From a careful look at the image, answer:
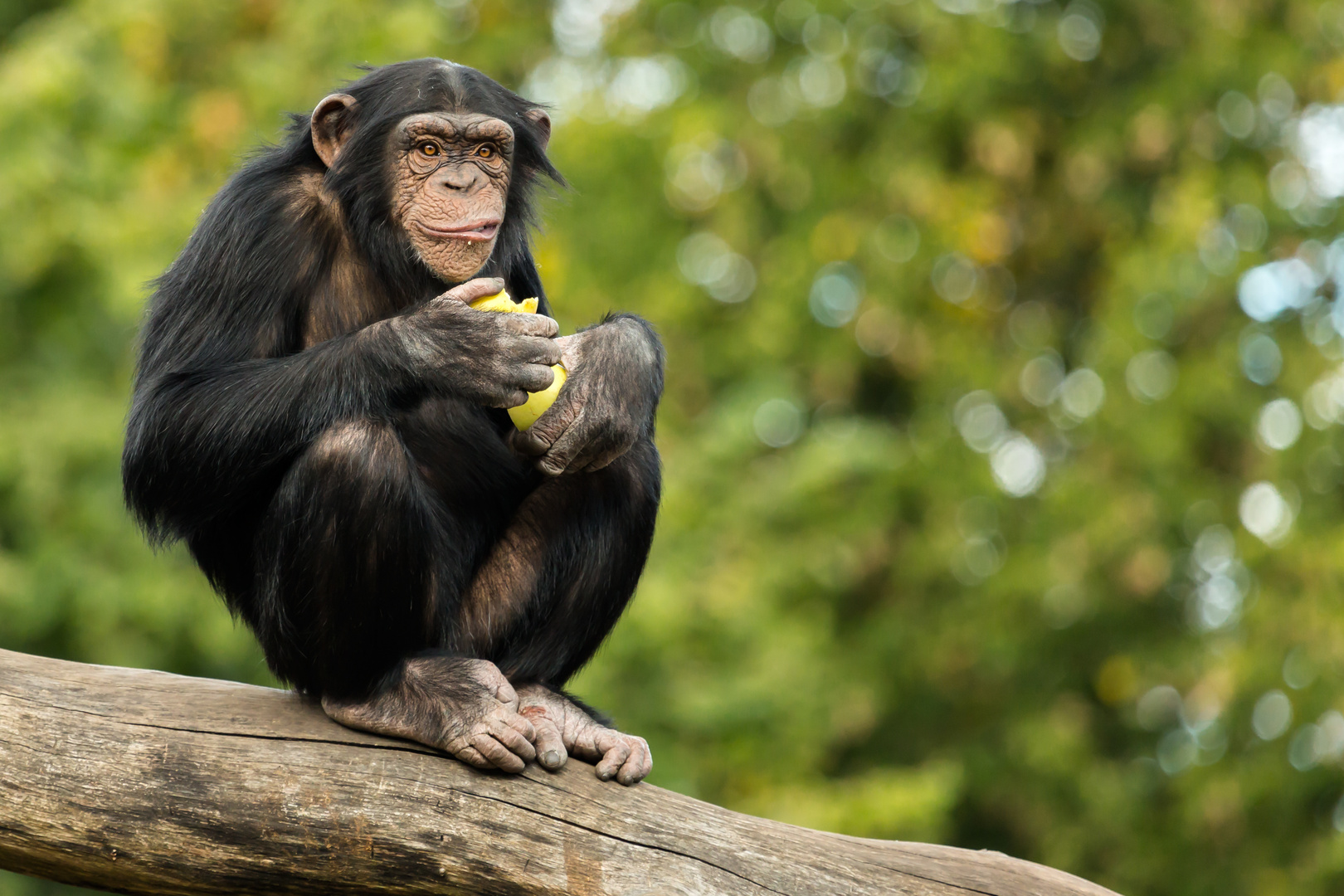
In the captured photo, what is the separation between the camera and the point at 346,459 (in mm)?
3449

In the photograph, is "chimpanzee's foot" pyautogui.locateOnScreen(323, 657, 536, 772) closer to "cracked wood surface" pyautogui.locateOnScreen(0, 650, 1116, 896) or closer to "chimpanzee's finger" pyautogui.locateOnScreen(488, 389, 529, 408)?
"cracked wood surface" pyautogui.locateOnScreen(0, 650, 1116, 896)

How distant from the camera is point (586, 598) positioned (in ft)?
13.3

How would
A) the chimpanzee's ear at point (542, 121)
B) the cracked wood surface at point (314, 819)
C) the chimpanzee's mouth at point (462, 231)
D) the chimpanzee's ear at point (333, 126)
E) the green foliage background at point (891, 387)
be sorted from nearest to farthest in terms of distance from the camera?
1. the cracked wood surface at point (314, 819)
2. the chimpanzee's mouth at point (462, 231)
3. the chimpanzee's ear at point (333, 126)
4. the chimpanzee's ear at point (542, 121)
5. the green foliage background at point (891, 387)

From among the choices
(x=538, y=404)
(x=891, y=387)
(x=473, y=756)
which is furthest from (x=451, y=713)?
(x=891, y=387)

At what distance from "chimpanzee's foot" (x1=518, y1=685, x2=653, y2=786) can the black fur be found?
29 centimetres

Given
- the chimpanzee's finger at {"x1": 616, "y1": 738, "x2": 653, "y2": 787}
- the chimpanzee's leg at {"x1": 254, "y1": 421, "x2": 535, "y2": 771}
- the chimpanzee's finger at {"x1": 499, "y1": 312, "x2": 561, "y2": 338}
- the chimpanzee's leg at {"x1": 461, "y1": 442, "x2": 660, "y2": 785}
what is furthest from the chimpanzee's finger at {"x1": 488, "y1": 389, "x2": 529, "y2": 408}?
the chimpanzee's finger at {"x1": 616, "y1": 738, "x2": 653, "y2": 787}

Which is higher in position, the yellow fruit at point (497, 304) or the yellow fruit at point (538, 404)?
the yellow fruit at point (497, 304)

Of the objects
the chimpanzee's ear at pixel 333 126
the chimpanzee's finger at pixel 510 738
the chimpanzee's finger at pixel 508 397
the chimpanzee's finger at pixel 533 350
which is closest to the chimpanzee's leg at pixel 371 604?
the chimpanzee's finger at pixel 510 738

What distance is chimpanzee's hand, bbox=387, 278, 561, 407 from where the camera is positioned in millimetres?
3521

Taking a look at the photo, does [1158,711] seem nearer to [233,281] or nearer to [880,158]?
[880,158]

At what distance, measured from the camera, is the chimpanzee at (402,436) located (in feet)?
11.6

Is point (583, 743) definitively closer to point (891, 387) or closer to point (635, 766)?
point (635, 766)

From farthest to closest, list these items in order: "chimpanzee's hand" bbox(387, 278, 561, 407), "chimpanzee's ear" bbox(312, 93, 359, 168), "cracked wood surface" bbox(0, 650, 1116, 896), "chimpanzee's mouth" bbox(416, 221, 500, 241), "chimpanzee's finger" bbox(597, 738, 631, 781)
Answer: "chimpanzee's ear" bbox(312, 93, 359, 168) → "chimpanzee's mouth" bbox(416, 221, 500, 241) → "chimpanzee's finger" bbox(597, 738, 631, 781) → "chimpanzee's hand" bbox(387, 278, 561, 407) → "cracked wood surface" bbox(0, 650, 1116, 896)

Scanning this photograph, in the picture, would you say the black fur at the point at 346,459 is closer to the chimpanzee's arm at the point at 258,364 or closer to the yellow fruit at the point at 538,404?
the chimpanzee's arm at the point at 258,364
